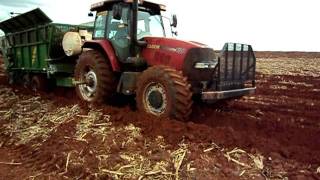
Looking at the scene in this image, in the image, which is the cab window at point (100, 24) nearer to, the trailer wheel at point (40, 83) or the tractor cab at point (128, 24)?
the tractor cab at point (128, 24)

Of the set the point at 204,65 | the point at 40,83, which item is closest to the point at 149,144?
the point at 204,65

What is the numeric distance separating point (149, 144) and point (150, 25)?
3.86 metres

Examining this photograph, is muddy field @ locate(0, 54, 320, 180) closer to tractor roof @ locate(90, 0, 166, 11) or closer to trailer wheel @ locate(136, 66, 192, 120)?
trailer wheel @ locate(136, 66, 192, 120)

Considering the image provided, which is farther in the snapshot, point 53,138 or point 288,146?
point 53,138

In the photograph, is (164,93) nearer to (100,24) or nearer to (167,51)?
(167,51)

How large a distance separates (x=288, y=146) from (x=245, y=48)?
111 inches

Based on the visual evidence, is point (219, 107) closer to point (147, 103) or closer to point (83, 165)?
point (147, 103)

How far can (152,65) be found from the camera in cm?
927

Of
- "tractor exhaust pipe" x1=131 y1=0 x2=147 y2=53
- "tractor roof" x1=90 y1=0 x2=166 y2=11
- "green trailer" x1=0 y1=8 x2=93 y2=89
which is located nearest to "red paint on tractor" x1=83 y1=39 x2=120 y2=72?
"tractor exhaust pipe" x1=131 y1=0 x2=147 y2=53

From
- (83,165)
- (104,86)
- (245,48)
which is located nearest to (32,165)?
(83,165)

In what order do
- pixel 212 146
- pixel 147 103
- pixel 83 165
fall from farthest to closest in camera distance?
pixel 147 103 → pixel 212 146 → pixel 83 165

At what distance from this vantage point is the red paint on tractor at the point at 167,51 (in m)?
8.63

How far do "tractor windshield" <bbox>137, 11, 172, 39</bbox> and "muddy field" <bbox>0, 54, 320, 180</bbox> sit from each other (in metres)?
1.74

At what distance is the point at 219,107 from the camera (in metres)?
10.6
